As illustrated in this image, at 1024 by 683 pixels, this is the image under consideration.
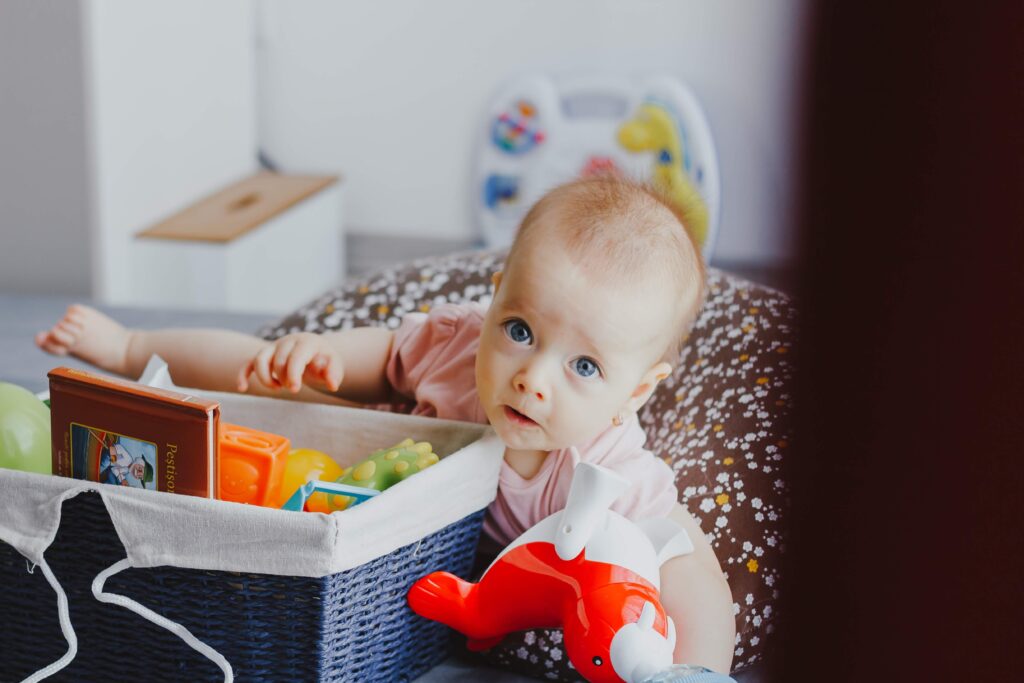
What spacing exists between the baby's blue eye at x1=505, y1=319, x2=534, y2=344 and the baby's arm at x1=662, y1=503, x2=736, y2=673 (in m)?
0.19

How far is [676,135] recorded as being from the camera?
2.67 m

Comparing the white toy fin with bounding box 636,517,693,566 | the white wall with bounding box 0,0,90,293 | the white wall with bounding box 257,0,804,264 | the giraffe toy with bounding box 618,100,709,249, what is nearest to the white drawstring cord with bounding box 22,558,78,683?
the white toy fin with bounding box 636,517,693,566

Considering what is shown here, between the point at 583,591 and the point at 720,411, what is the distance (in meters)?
0.40

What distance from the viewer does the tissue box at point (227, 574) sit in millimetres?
683

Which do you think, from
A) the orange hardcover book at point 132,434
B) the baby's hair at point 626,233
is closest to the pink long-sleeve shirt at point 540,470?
the baby's hair at point 626,233

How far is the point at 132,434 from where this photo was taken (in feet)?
2.46

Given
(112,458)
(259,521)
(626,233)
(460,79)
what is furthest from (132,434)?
(460,79)

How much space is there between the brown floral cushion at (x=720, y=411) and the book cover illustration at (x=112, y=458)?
287 millimetres

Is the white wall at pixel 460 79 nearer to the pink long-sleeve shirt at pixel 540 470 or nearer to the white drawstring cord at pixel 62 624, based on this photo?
the pink long-sleeve shirt at pixel 540 470

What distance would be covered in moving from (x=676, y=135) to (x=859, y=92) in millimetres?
2279

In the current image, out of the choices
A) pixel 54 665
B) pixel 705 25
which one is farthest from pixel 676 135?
pixel 54 665

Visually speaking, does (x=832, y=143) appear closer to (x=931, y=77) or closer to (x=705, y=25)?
(x=931, y=77)

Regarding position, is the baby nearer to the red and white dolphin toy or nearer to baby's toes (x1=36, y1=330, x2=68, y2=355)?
the red and white dolphin toy

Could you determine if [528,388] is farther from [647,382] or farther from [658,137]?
[658,137]
